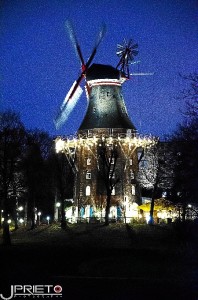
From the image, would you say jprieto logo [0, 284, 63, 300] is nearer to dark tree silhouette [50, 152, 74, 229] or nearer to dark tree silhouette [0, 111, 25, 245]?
dark tree silhouette [0, 111, 25, 245]

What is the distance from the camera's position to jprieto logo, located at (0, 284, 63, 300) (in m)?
17.5

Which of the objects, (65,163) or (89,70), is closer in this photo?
(89,70)

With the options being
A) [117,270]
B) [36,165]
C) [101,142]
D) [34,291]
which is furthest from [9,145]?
[34,291]

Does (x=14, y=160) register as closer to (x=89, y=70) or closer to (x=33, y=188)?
(x=33, y=188)

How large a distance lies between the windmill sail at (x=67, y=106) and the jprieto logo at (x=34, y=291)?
60.7 metres

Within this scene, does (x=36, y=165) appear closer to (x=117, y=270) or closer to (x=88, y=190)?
(x=88, y=190)

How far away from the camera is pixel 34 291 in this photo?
18.0m

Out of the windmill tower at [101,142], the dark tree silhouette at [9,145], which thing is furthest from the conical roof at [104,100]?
the dark tree silhouette at [9,145]

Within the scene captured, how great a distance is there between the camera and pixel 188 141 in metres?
34.2

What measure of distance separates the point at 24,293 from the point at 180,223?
27.2 metres

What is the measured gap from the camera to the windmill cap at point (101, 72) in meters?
76.8

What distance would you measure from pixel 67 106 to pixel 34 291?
2449 inches

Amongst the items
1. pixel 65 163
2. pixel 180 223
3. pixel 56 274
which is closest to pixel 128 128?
pixel 65 163

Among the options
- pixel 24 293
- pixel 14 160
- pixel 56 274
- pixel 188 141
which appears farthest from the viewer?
pixel 14 160
